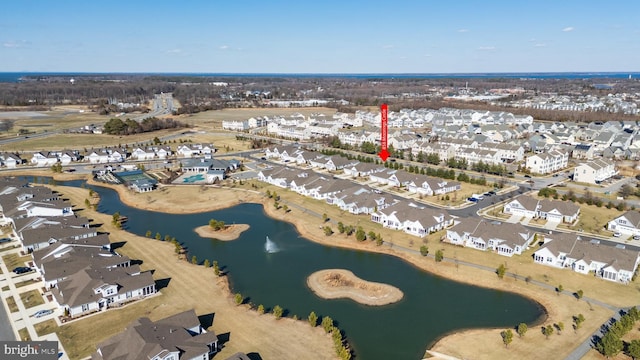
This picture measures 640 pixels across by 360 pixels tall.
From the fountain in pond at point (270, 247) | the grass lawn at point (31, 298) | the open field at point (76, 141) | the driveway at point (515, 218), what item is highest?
the open field at point (76, 141)

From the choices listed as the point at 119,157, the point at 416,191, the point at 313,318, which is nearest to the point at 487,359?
the point at 313,318

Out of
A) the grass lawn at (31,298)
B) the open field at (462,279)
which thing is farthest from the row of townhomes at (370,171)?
the grass lawn at (31,298)

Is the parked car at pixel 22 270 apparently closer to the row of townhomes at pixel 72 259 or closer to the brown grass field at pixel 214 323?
the row of townhomes at pixel 72 259

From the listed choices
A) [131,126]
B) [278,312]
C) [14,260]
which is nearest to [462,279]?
[278,312]

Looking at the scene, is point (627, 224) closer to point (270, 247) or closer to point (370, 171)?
point (370, 171)

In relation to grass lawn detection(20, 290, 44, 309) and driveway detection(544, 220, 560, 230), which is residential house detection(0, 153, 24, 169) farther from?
driveway detection(544, 220, 560, 230)

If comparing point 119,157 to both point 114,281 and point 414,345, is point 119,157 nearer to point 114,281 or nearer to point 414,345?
point 114,281
